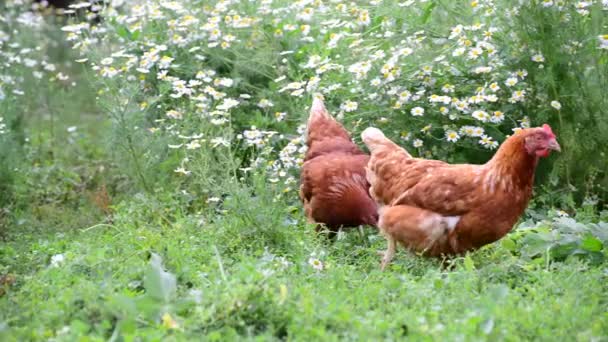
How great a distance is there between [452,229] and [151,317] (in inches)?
78.2

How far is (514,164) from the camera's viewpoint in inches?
219

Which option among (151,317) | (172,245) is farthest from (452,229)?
(151,317)

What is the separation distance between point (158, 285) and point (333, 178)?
2216 mm

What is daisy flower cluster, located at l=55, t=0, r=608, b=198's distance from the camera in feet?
22.4

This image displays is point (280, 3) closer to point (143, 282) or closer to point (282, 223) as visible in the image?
point (282, 223)

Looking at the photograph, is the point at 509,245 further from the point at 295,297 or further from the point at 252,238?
the point at 295,297

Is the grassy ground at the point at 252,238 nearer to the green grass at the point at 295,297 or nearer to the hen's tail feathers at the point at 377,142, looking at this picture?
the green grass at the point at 295,297

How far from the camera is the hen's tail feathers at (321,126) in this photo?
A: 6.90 meters

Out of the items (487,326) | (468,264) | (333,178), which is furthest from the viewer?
(333,178)

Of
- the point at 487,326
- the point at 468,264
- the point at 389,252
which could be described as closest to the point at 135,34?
the point at 389,252

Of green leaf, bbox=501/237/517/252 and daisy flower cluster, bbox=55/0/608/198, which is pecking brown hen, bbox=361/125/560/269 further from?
daisy flower cluster, bbox=55/0/608/198

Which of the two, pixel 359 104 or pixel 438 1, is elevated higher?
pixel 438 1

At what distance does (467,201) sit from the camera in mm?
5582

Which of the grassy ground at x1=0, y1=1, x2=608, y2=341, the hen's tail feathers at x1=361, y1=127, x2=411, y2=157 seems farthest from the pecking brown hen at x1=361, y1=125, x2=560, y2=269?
the hen's tail feathers at x1=361, y1=127, x2=411, y2=157
